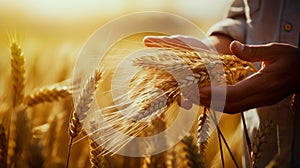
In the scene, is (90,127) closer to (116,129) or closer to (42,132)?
(116,129)

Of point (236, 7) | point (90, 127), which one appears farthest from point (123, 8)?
point (90, 127)

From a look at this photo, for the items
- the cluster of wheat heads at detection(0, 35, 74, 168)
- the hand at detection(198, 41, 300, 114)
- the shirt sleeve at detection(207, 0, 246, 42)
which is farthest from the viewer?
the shirt sleeve at detection(207, 0, 246, 42)

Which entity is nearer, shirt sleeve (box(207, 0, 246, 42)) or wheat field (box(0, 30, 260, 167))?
wheat field (box(0, 30, 260, 167))

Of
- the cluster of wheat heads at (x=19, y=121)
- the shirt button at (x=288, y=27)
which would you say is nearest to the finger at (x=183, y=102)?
the cluster of wheat heads at (x=19, y=121)

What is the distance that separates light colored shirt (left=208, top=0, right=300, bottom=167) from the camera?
5.22 ft

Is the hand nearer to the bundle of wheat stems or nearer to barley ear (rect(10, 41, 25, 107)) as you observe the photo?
the bundle of wheat stems

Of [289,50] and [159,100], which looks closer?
[159,100]

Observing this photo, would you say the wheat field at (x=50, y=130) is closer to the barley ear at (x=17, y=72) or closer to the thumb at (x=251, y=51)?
the barley ear at (x=17, y=72)

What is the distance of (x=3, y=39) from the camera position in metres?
2.30

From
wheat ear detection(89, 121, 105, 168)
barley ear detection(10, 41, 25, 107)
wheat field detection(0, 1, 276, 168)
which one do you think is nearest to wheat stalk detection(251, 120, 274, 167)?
wheat field detection(0, 1, 276, 168)

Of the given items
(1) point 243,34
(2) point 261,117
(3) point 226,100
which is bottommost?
(2) point 261,117

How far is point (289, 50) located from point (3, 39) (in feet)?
4.29

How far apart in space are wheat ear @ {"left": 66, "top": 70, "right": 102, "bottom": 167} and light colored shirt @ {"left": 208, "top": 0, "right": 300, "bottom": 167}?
61cm

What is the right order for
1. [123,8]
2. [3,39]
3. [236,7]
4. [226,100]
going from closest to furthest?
[226,100], [236,7], [3,39], [123,8]
